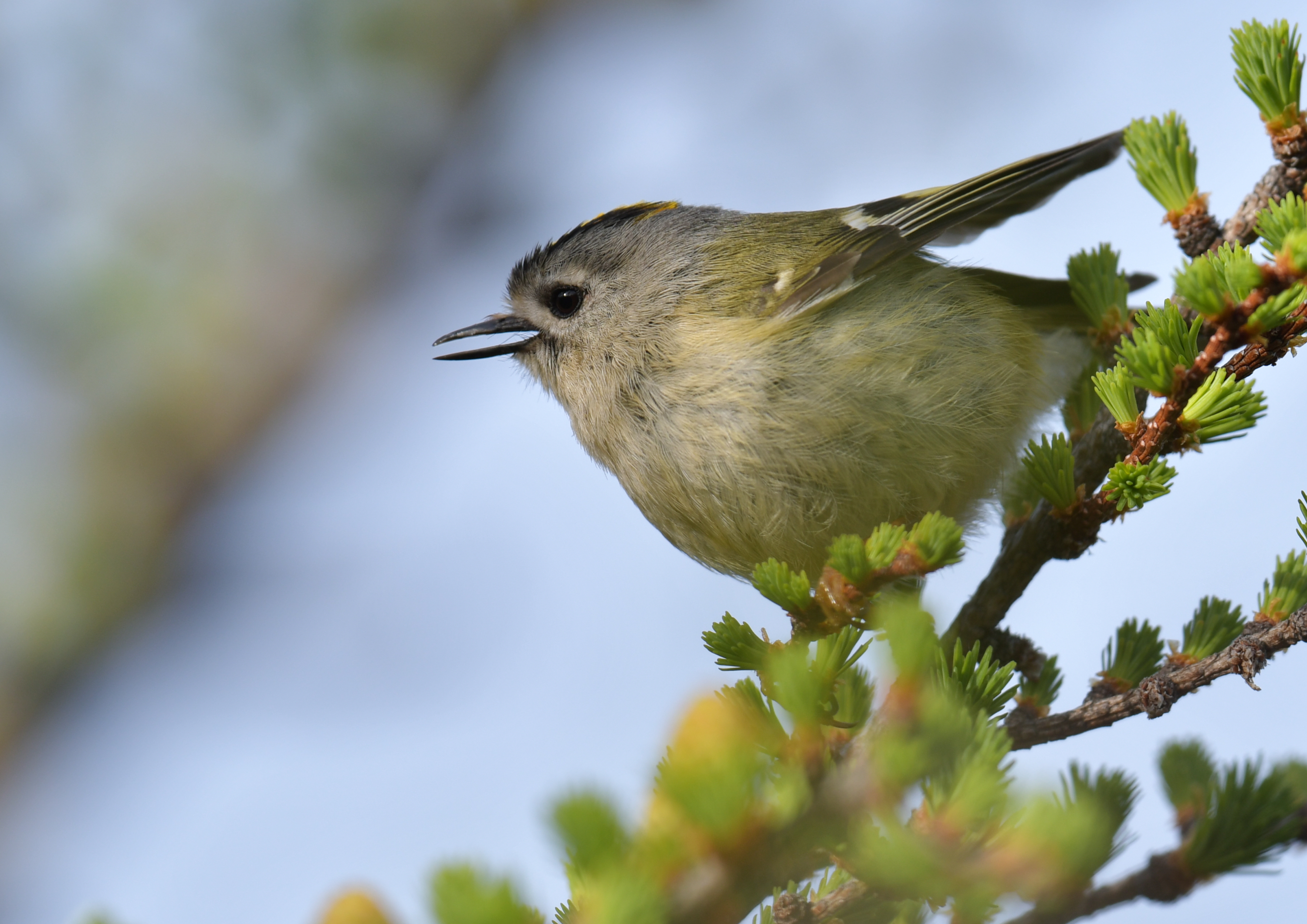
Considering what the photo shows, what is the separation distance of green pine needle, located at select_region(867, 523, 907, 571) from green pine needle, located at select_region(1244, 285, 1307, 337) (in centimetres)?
32

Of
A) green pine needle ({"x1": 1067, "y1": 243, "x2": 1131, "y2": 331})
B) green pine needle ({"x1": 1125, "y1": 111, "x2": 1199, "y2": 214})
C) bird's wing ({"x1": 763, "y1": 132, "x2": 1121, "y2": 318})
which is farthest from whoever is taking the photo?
bird's wing ({"x1": 763, "y1": 132, "x2": 1121, "y2": 318})

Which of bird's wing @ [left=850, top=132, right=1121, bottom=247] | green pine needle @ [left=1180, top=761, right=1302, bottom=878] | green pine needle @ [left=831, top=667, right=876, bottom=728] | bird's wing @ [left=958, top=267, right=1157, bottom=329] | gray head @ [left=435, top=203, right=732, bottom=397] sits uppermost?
gray head @ [left=435, top=203, right=732, bottom=397]

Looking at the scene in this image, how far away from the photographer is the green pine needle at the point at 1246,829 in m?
0.63

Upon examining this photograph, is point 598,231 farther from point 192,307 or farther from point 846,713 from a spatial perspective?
point 846,713

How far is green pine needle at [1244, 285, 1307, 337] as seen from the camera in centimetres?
79

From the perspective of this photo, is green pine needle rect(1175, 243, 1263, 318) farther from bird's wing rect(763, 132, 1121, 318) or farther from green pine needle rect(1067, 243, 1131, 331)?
bird's wing rect(763, 132, 1121, 318)

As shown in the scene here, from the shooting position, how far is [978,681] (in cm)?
83

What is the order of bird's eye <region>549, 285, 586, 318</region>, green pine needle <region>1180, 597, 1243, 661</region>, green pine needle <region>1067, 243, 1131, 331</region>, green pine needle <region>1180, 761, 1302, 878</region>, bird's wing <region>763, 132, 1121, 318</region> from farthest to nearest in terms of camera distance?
bird's eye <region>549, 285, 586, 318</region> → bird's wing <region>763, 132, 1121, 318</region> → green pine needle <region>1067, 243, 1131, 331</region> → green pine needle <region>1180, 597, 1243, 661</region> → green pine needle <region>1180, 761, 1302, 878</region>

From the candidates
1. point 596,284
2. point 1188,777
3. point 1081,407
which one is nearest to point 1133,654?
point 1188,777

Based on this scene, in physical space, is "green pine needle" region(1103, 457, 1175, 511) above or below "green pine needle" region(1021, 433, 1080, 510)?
below

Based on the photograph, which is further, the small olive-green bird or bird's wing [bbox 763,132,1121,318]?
bird's wing [bbox 763,132,1121,318]

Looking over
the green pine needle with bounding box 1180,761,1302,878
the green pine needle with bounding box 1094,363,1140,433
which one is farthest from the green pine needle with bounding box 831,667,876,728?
the green pine needle with bounding box 1094,363,1140,433

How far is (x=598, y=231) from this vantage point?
1891 mm

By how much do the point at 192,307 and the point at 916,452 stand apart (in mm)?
1783
